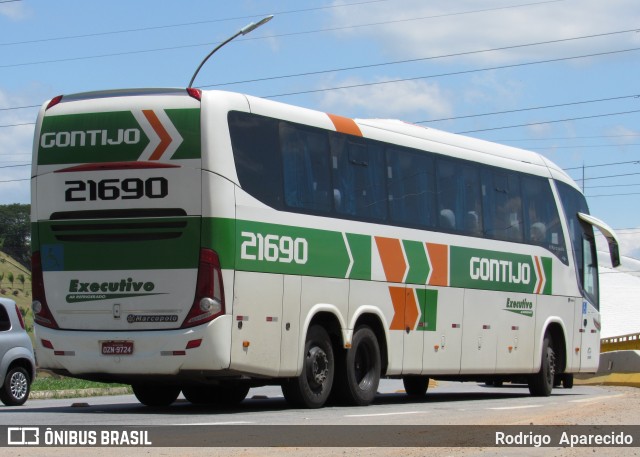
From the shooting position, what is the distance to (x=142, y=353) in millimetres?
16469

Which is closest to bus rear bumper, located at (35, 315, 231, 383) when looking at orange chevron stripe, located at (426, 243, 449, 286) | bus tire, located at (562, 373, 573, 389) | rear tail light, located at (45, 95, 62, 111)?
rear tail light, located at (45, 95, 62, 111)

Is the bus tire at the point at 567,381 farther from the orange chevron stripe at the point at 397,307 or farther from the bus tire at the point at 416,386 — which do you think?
the orange chevron stripe at the point at 397,307

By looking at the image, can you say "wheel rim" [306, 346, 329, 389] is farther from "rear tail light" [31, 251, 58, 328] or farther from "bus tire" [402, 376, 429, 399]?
"bus tire" [402, 376, 429, 399]

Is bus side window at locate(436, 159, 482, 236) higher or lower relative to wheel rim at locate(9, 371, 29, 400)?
higher

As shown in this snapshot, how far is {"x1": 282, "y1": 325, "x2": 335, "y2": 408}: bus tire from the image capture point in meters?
17.9

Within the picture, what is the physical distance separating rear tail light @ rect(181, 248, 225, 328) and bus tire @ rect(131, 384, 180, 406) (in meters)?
3.16

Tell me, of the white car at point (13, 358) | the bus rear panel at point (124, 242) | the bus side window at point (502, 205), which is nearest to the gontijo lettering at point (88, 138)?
the bus rear panel at point (124, 242)

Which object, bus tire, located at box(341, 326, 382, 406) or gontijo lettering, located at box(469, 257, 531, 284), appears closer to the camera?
bus tire, located at box(341, 326, 382, 406)

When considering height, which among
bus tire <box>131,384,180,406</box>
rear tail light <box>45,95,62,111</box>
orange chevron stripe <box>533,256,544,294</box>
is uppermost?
rear tail light <box>45,95,62,111</box>

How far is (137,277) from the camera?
1664cm

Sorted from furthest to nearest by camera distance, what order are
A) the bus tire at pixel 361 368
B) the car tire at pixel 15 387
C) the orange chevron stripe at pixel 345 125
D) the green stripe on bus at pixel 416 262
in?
1. the car tire at pixel 15 387
2. the green stripe on bus at pixel 416 262
3. the orange chevron stripe at pixel 345 125
4. the bus tire at pixel 361 368

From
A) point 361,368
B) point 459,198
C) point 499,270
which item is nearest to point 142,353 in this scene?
point 361,368

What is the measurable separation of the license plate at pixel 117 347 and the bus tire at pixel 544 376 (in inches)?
400

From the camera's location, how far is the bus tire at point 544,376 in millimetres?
24766
